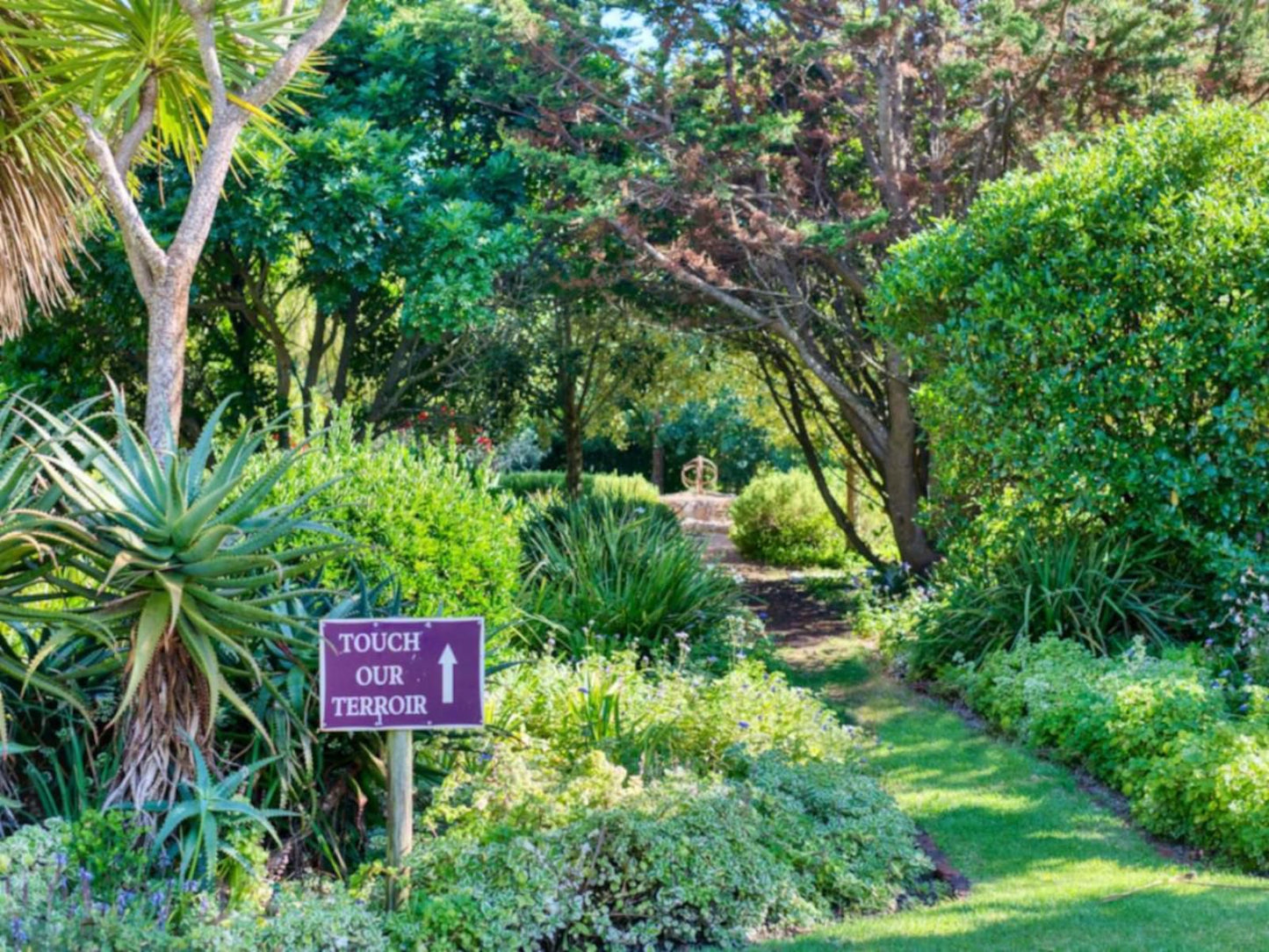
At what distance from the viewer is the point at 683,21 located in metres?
13.0

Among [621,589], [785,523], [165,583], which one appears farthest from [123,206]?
[785,523]

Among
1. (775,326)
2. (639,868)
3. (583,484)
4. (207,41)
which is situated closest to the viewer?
(639,868)

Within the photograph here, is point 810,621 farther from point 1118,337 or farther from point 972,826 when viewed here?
point 972,826

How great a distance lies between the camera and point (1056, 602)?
9.70m

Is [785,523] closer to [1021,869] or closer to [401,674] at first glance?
[1021,869]

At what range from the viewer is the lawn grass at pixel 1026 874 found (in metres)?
4.91

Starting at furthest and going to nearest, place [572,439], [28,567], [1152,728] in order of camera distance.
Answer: [572,439] → [1152,728] → [28,567]

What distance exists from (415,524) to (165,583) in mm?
2619

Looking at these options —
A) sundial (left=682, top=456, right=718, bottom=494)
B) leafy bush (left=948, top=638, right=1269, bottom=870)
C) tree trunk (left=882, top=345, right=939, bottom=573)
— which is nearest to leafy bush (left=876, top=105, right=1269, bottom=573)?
leafy bush (left=948, top=638, right=1269, bottom=870)

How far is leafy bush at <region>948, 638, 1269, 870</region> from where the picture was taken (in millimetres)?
5953

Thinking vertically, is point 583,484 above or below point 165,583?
above

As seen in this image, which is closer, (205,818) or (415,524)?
(205,818)

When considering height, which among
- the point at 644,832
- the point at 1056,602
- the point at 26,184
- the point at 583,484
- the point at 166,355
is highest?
the point at 26,184

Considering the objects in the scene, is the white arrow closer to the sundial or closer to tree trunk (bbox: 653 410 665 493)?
the sundial
